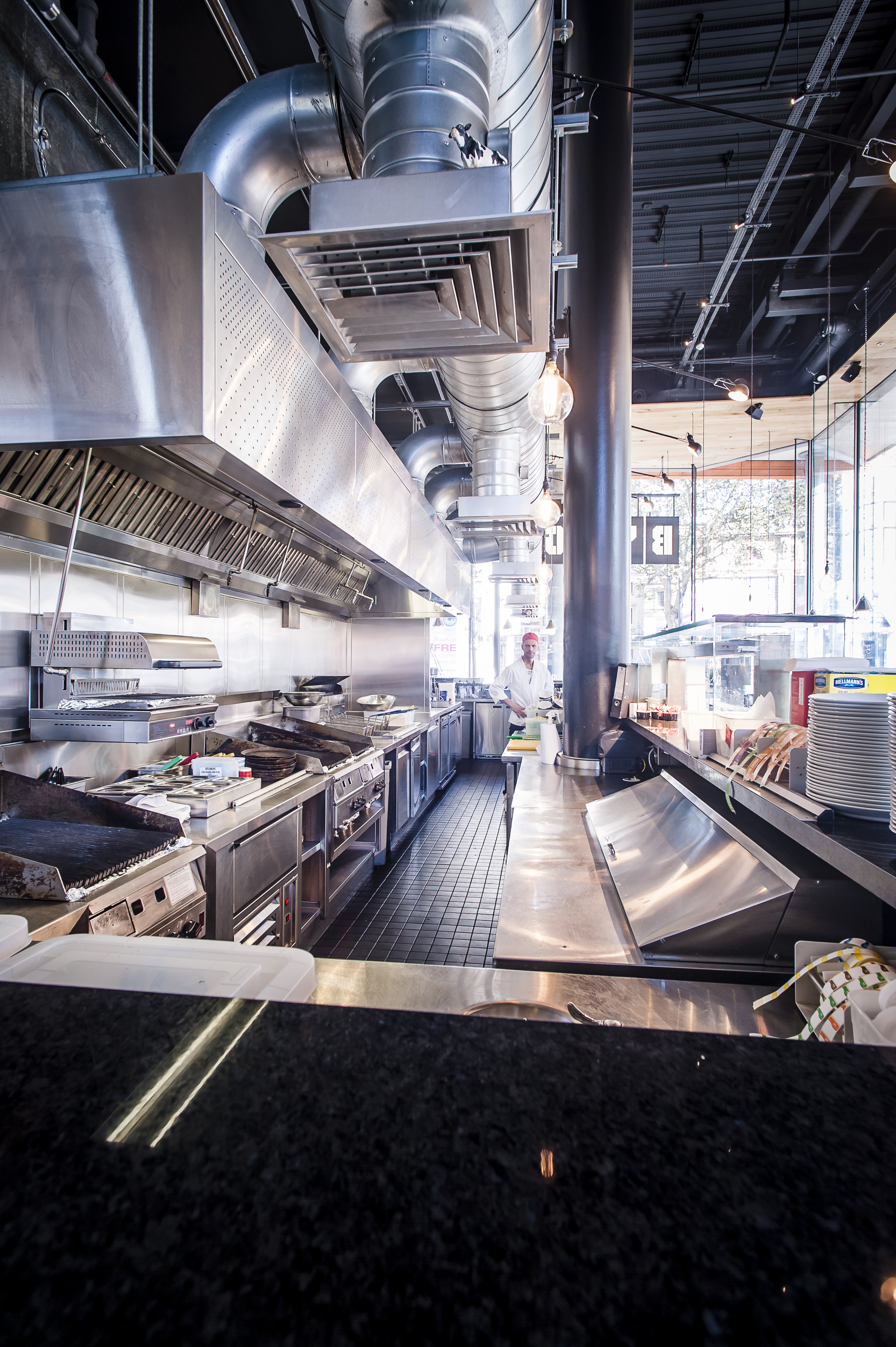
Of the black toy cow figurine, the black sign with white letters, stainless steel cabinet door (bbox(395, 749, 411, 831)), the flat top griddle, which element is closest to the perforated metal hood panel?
the black toy cow figurine

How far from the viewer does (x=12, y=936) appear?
3.47 feet

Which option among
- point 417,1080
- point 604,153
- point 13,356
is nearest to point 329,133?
point 13,356

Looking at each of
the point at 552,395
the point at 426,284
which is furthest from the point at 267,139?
the point at 552,395

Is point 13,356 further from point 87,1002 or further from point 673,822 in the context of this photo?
point 673,822

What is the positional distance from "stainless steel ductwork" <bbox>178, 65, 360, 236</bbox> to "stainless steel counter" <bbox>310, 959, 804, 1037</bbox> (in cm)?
248

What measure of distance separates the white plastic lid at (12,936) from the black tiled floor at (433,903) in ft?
5.27

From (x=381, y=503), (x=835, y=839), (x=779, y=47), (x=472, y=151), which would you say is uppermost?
(x=779, y=47)

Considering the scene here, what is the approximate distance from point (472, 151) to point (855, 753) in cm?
172

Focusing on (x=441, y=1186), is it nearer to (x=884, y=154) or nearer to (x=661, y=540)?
(x=884, y=154)

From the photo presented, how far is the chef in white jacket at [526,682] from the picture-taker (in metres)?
7.76

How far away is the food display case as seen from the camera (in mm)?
2572

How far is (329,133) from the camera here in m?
2.15

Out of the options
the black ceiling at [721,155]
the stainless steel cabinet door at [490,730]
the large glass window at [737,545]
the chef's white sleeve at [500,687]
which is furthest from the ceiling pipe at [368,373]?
the stainless steel cabinet door at [490,730]

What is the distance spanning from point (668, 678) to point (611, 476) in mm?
1428
